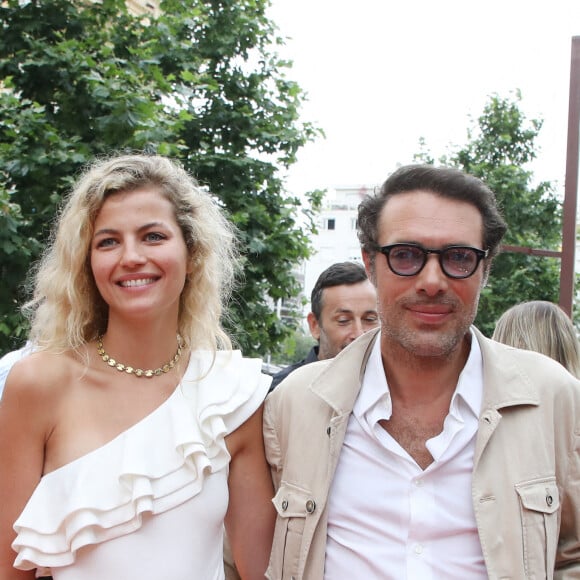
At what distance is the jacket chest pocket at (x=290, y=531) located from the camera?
7.38 ft

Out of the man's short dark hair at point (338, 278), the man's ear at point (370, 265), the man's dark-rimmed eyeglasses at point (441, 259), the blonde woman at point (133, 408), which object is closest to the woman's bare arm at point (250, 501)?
the blonde woman at point (133, 408)

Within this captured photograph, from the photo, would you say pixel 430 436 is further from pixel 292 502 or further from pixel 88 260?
pixel 88 260

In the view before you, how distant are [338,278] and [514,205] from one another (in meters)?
9.95

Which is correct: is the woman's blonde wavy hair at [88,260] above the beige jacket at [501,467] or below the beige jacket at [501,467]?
above

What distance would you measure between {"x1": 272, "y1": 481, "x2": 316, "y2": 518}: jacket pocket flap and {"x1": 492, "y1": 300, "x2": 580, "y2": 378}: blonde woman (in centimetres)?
248

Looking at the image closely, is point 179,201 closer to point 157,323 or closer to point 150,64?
→ point 157,323

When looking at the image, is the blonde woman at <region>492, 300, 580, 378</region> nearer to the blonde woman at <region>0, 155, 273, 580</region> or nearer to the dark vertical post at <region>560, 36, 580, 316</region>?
the blonde woman at <region>0, 155, 273, 580</region>

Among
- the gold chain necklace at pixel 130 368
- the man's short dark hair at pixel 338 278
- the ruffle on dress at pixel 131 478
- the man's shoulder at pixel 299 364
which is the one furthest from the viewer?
the man's short dark hair at pixel 338 278

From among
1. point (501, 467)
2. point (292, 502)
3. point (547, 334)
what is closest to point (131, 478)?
point (292, 502)

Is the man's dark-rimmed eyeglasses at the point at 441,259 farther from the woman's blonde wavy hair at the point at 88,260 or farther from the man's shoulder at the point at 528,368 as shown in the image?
the woman's blonde wavy hair at the point at 88,260

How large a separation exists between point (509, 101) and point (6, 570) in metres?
14.1

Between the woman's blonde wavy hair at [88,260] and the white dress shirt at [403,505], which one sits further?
the woman's blonde wavy hair at [88,260]

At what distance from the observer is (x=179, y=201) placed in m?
2.60

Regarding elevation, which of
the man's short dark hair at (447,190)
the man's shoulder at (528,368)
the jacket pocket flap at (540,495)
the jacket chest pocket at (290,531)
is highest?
the man's short dark hair at (447,190)
